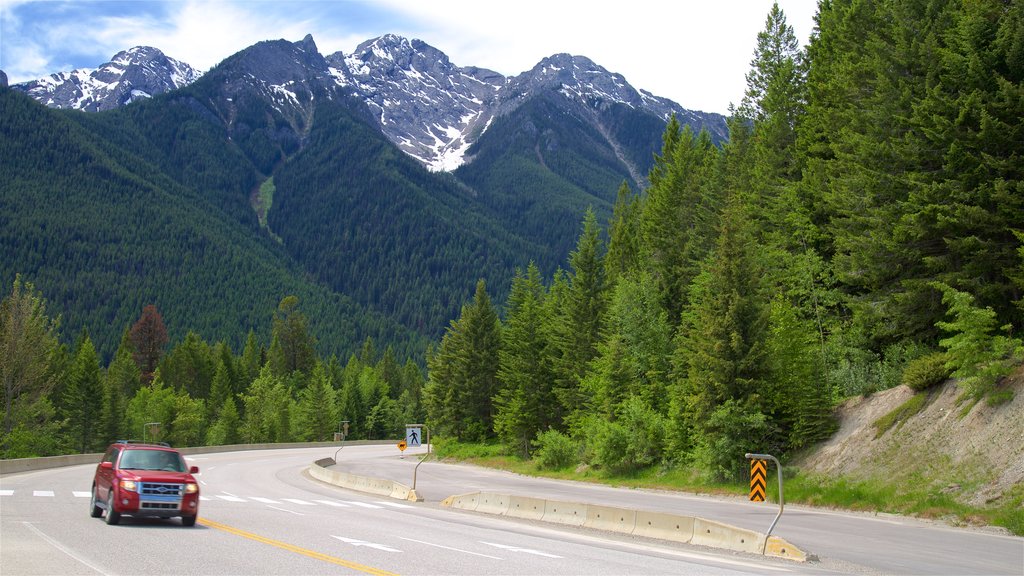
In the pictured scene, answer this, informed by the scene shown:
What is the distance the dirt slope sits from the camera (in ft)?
78.5

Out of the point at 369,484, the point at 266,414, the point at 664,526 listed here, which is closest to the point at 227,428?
the point at 266,414

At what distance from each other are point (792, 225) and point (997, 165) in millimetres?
15180

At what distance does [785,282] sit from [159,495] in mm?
32440

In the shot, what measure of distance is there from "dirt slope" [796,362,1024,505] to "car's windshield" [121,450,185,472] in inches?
872

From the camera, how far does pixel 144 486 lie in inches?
727

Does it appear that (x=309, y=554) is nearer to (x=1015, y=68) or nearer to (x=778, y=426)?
(x=778, y=426)

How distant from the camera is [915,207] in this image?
29.5 metres

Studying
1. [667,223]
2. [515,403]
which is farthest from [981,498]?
[515,403]

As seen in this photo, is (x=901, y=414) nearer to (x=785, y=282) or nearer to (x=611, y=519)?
(x=785, y=282)

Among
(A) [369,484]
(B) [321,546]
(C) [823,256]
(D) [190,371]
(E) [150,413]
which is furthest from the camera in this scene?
(D) [190,371]

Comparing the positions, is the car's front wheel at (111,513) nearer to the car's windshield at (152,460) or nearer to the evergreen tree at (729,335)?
the car's windshield at (152,460)

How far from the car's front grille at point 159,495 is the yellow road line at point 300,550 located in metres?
1.31

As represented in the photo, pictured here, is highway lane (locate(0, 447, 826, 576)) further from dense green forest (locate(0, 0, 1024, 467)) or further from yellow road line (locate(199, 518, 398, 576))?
dense green forest (locate(0, 0, 1024, 467))

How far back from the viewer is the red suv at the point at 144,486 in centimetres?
1836
